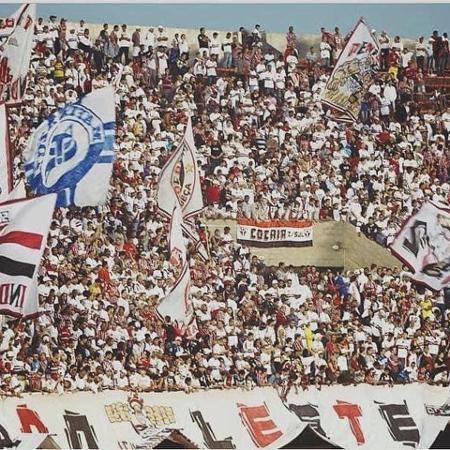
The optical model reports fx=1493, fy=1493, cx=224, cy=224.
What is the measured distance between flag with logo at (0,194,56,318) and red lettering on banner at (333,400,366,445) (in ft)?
10.5

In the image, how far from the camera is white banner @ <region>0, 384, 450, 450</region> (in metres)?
13.6

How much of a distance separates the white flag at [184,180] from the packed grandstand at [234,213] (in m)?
0.42

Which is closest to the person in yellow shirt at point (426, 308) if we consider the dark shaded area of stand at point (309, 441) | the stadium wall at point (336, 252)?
the stadium wall at point (336, 252)

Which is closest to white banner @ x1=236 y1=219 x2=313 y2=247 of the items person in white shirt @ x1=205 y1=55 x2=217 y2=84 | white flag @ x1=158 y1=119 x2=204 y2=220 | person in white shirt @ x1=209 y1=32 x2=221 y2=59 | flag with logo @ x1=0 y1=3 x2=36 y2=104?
white flag @ x1=158 y1=119 x2=204 y2=220

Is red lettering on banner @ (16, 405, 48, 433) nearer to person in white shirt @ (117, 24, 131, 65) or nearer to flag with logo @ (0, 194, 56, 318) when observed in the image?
flag with logo @ (0, 194, 56, 318)

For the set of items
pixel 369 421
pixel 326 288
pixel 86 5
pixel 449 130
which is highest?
pixel 86 5

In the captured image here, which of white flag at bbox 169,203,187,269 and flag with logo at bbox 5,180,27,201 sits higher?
flag with logo at bbox 5,180,27,201

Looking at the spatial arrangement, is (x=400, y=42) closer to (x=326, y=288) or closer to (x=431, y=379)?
(x=326, y=288)

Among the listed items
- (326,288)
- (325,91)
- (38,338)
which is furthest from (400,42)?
(38,338)

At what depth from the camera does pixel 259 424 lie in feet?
46.5

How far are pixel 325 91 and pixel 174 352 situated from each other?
421 cm

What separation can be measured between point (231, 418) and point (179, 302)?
1.38m

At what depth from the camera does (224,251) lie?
53.3ft

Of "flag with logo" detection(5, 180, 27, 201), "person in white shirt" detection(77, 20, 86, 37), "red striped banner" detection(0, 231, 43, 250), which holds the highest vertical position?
"person in white shirt" detection(77, 20, 86, 37)
